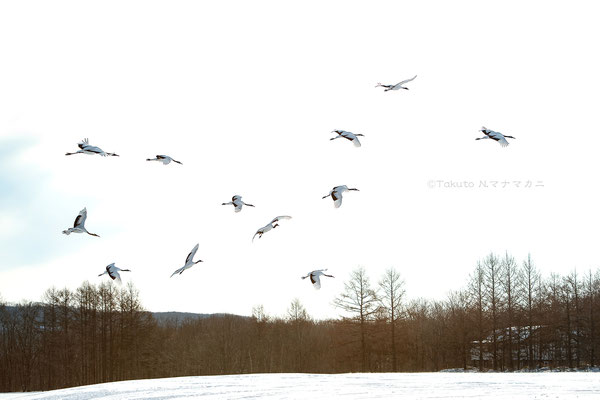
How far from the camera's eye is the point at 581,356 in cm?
6012

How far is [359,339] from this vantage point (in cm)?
5812

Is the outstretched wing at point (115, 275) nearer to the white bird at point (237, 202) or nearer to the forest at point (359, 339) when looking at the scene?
the white bird at point (237, 202)

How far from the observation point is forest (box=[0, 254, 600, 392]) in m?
59.3

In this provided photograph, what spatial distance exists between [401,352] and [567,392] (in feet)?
131

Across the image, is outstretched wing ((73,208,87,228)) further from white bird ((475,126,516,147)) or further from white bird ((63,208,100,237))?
white bird ((475,126,516,147))

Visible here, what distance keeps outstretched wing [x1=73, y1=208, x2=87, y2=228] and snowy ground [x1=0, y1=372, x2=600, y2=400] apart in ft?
39.5

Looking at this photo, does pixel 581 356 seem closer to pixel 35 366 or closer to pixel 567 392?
pixel 567 392

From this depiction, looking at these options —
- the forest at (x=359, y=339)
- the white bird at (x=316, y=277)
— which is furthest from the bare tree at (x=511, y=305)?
the white bird at (x=316, y=277)

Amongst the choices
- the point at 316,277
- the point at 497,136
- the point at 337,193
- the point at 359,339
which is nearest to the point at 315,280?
the point at 316,277

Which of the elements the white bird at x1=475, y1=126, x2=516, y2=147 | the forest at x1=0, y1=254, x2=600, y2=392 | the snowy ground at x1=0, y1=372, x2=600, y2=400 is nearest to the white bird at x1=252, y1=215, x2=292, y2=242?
the white bird at x1=475, y1=126, x2=516, y2=147

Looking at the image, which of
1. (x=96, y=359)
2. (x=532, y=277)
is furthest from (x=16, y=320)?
(x=532, y=277)

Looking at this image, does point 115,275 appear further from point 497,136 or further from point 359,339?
point 359,339

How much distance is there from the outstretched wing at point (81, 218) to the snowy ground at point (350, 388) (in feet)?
39.5

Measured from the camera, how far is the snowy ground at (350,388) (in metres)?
22.1
